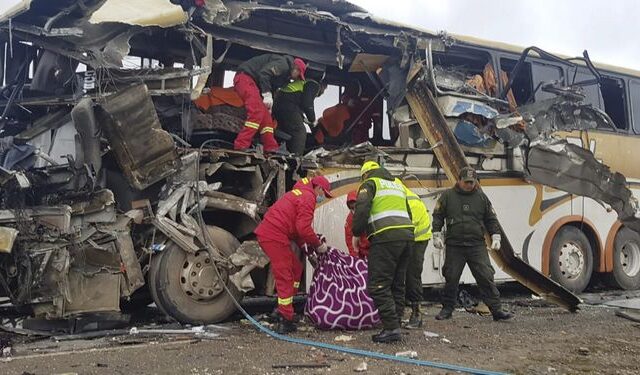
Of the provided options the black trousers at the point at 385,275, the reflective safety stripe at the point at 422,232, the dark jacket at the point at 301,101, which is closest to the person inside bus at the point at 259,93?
the dark jacket at the point at 301,101

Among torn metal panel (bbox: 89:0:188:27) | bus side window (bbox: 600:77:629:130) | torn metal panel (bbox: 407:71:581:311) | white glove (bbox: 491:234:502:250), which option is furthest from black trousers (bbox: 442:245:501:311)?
bus side window (bbox: 600:77:629:130)

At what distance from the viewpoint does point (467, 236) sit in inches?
255

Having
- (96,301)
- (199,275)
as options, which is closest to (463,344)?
(199,275)

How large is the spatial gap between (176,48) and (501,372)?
462 cm

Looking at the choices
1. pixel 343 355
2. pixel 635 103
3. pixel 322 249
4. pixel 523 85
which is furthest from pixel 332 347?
pixel 635 103

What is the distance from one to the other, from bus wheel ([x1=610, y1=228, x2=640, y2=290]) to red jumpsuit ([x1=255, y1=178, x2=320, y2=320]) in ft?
18.6

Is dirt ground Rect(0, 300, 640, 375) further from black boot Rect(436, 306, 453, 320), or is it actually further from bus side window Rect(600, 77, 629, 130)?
bus side window Rect(600, 77, 629, 130)

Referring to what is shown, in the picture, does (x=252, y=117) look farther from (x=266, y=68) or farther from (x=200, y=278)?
(x=200, y=278)

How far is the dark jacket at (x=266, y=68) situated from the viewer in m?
6.89

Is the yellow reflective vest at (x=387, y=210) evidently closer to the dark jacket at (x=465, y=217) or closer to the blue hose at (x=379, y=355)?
the blue hose at (x=379, y=355)

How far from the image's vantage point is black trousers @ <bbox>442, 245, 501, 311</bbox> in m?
6.43

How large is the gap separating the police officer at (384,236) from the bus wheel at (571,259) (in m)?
3.97

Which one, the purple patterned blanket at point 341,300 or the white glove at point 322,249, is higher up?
the white glove at point 322,249

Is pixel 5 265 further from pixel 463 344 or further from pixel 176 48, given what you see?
pixel 463 344
